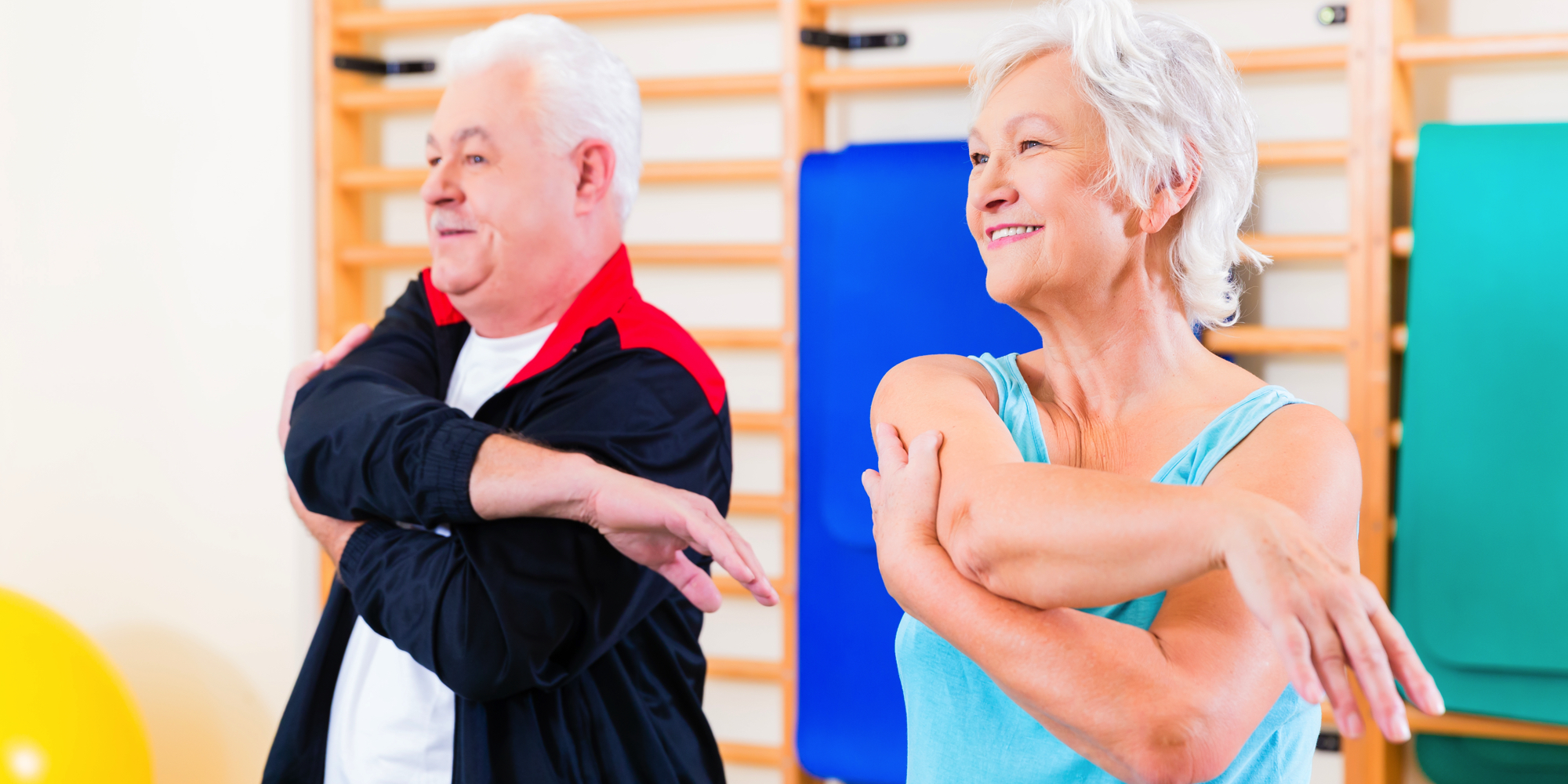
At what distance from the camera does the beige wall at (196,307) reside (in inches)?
107

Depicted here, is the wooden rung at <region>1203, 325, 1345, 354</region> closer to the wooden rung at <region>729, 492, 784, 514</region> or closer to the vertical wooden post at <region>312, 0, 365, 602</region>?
the wooden rung at <region>729, 492, 784, 514</region>

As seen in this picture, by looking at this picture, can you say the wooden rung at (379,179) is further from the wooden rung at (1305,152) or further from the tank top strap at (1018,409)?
the tank top strap at (1018,409)

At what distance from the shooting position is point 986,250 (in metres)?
1.13

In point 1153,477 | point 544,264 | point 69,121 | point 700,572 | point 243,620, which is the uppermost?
point 69,121

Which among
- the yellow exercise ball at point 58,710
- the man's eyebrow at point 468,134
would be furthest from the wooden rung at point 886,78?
the yellow exercise ball at point 58,710

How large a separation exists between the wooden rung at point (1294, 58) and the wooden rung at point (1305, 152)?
14 centimetres

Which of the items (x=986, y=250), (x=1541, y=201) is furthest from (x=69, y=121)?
(x=1541, y=201)

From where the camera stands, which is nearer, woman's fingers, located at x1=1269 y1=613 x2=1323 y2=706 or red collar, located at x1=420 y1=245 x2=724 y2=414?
woman's fingers, located at x1=1269 y1=613 x2=1323 y2=706

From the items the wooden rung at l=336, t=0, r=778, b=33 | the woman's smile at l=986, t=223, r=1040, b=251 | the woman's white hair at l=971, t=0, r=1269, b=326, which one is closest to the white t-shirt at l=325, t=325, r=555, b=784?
the woman's smile at l=986, t=223, r=1040, b=251

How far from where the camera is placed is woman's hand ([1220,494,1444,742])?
0.72 metres

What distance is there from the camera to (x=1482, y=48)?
209 cm

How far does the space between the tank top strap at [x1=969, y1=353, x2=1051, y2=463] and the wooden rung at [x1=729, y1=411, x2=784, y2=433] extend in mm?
1388

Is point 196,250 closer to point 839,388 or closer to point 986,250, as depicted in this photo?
point 839,388

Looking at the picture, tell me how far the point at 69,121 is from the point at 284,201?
2.03 feet
